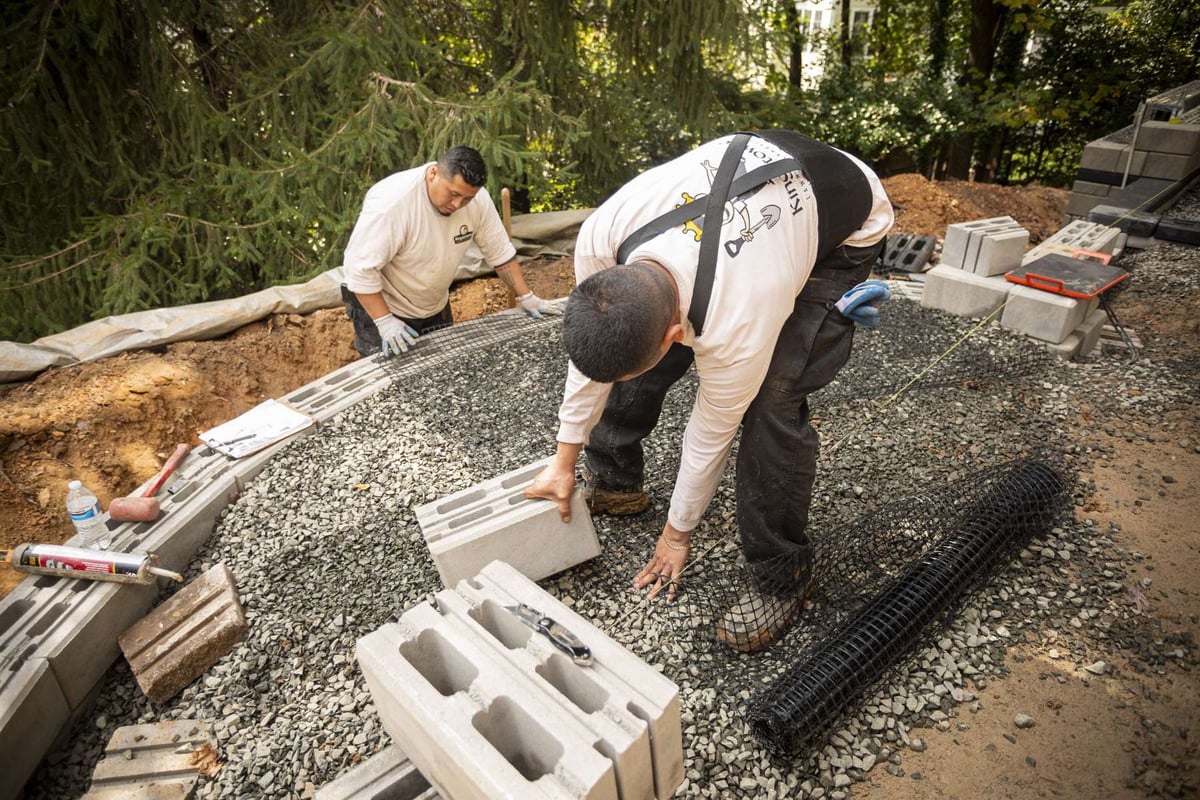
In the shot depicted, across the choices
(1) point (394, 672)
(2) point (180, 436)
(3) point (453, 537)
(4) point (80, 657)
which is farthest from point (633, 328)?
(2) point (180, 436)

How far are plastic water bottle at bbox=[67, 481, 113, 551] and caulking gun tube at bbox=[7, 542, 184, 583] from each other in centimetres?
15

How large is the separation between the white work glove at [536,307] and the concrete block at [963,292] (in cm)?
243

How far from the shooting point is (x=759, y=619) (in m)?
2.34

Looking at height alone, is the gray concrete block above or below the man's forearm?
below

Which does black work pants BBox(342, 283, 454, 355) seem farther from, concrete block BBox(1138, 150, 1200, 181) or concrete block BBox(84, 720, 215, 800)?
concrete block BBox(1138, 150, 1200, 181)

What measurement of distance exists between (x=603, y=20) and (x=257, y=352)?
156 inches

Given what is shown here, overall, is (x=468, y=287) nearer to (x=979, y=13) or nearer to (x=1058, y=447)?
(x=1058, y=447)

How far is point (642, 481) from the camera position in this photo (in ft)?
9.43

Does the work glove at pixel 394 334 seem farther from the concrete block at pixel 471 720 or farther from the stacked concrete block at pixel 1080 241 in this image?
the stacked concrete block at pixel 1080 241

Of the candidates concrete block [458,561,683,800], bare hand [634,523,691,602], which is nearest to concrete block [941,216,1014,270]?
bare hand [634,523,691,602]

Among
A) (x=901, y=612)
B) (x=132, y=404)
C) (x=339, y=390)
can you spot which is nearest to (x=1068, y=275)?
(x=901, y=612)

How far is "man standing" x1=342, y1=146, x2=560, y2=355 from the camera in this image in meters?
3.38

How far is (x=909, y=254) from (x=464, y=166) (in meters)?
3.62

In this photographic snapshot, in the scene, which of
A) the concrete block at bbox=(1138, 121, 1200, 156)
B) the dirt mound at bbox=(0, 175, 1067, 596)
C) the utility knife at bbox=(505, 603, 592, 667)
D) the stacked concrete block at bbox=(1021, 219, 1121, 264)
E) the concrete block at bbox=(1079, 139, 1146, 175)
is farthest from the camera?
the concrete block at bbox=(1079, 139, 1146, 175)
